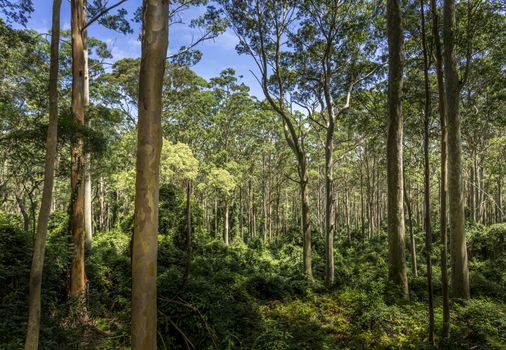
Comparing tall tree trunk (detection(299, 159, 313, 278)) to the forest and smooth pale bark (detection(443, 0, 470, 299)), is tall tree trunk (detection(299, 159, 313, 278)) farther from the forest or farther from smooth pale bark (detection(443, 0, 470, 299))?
smooth pale bark (detection(443, 0, 470, 299))

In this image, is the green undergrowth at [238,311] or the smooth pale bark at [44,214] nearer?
the smooth pale bark at [44,214]

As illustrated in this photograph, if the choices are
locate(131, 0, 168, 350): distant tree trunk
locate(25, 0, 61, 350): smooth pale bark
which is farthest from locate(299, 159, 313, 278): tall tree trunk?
locate(131, 0, 168, 350): distant tree trunk

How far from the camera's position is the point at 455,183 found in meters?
7.94

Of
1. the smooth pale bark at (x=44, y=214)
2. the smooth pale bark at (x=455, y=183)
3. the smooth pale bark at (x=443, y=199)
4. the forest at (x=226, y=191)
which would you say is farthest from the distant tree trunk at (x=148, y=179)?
the smooth pale bark at (x=455, y=183)

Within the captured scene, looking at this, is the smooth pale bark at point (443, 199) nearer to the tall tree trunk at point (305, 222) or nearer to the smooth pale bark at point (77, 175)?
the tall tree trunk at point (305, 222)

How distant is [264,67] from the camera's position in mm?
10195

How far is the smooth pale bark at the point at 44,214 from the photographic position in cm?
355

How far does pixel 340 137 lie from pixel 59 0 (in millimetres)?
20958

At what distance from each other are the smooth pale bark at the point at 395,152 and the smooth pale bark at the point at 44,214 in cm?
733

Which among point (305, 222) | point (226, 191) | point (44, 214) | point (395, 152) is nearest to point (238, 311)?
point (305, 222)

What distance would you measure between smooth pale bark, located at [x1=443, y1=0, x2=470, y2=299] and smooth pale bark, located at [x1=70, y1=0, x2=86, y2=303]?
852cm

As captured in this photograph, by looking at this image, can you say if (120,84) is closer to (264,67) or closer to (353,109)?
(264,67)

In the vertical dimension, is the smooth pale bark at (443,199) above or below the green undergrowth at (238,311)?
above

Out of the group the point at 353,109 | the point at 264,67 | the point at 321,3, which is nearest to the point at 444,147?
the point at 264,67
